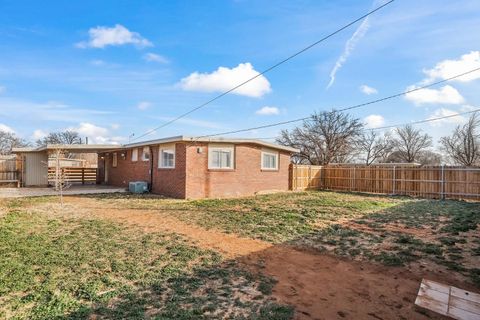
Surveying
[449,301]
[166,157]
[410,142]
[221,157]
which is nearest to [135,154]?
[166,157]

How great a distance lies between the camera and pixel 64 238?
6520mm

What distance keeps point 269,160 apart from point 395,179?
26.0ft

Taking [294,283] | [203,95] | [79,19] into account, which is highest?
[79,19]

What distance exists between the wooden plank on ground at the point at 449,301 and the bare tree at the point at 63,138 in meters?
56.4

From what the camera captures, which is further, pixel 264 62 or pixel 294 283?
pixel 264 62

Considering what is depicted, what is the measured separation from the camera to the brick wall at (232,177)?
14242mm

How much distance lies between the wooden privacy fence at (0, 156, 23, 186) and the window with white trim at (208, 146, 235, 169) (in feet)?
49.5

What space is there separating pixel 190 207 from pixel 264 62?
6400mm

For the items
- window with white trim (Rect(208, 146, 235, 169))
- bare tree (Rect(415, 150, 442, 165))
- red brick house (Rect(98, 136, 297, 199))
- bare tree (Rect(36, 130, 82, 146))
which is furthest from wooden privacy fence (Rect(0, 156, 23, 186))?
bare tree (Rect(415, 150, 442, 165))

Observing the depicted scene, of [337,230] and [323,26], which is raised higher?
[323,26]

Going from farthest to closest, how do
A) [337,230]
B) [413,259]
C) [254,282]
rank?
[337,230] → [413,259] → [254,282]

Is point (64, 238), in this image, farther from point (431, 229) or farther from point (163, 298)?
point (431, 229)

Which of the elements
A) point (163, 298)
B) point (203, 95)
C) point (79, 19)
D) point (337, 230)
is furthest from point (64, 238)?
point (203, 95)

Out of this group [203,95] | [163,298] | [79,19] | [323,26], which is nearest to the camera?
[163,298]
